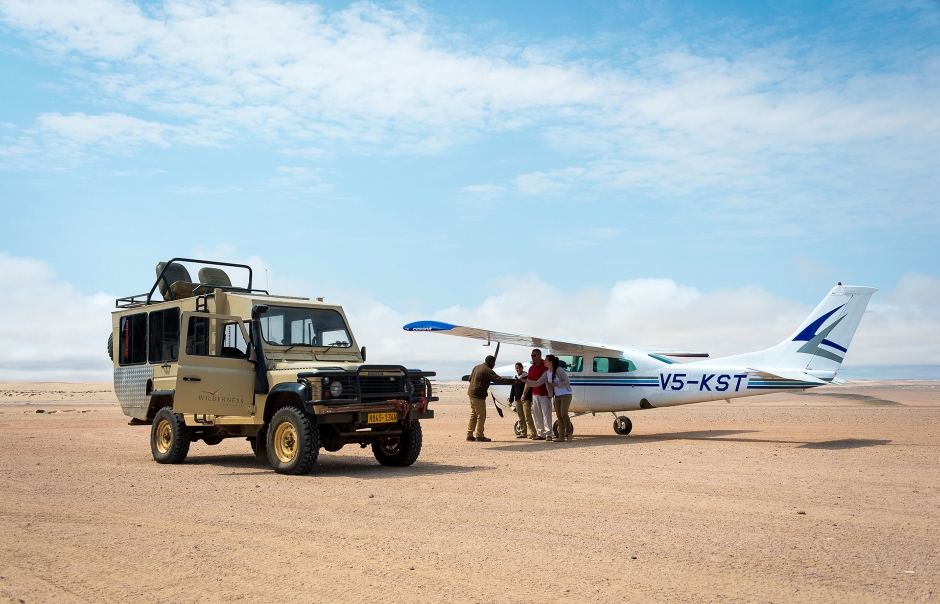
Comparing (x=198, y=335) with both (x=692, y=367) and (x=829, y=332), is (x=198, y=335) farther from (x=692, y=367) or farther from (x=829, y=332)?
(x=829, y=332)

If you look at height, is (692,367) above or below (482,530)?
above

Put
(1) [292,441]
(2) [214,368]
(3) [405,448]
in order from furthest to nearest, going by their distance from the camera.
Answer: (3) [405,448], (2) [214,368], (1) [292,441]

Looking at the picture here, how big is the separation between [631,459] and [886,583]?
8739 millimetres

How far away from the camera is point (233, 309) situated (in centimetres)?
1330

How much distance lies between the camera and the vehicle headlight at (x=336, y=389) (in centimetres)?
1191

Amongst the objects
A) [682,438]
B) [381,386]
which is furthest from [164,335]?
[682,438]

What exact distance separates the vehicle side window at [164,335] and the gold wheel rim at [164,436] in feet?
3.66

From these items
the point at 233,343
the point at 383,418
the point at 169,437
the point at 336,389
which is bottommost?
the point at 169,437

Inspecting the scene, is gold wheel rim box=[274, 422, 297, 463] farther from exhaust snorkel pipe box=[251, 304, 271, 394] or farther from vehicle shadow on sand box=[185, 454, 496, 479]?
exhaust snorkel pipe box=[251, 304, 271, 394]

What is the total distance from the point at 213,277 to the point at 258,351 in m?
3.19

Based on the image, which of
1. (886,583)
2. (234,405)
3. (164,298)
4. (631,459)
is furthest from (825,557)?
(164,298)

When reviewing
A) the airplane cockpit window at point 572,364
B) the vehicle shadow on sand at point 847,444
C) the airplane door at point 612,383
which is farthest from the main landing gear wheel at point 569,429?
the vehicle shadow on sand at point 847,444

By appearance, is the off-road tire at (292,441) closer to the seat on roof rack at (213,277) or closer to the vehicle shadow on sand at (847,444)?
the seat on roof rack at (213,277)

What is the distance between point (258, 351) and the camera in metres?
12.8
